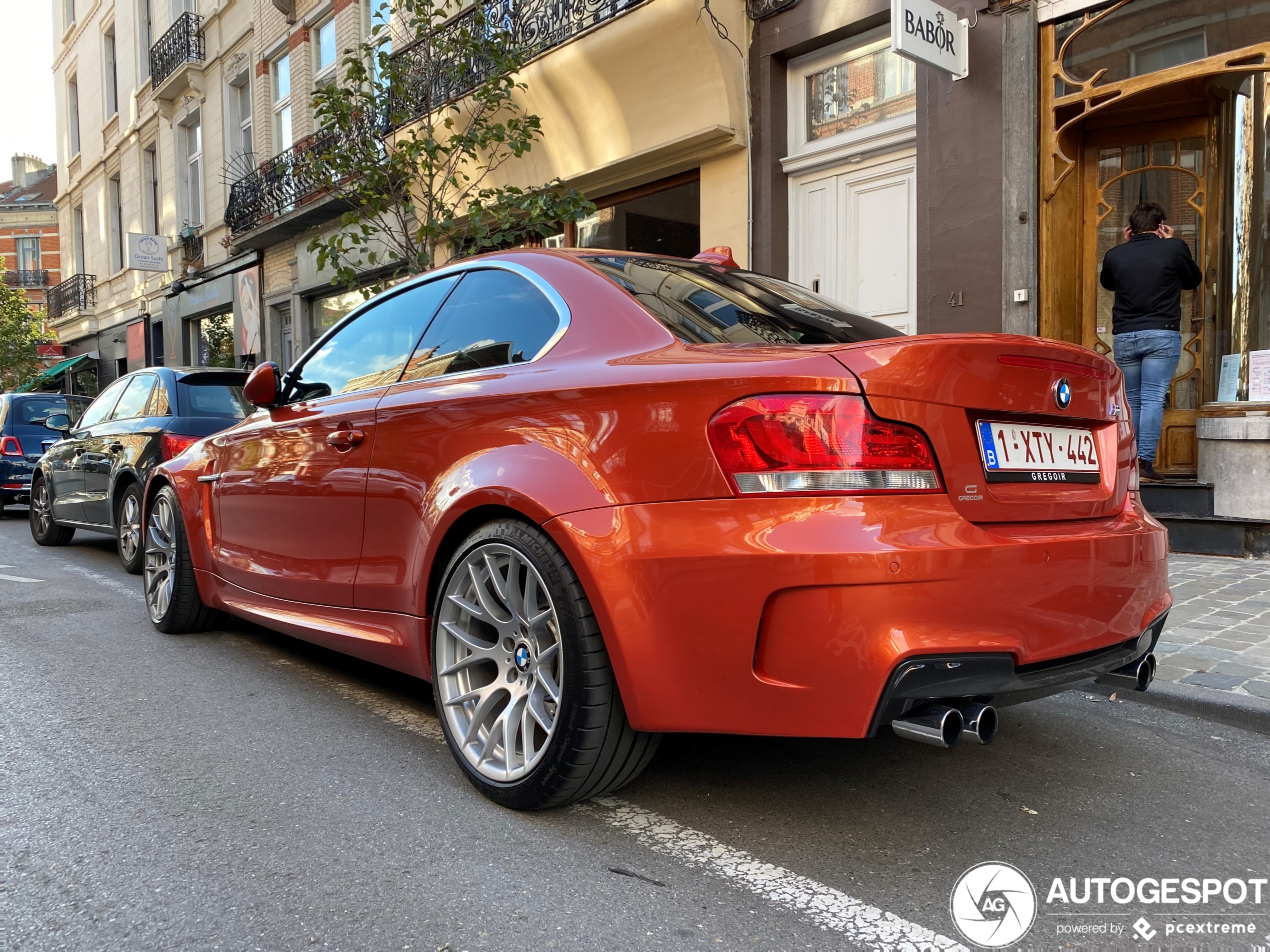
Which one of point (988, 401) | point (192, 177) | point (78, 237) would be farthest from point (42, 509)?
point (78, 237)

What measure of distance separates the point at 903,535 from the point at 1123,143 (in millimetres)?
6966

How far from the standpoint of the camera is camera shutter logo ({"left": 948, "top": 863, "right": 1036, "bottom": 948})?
200cm

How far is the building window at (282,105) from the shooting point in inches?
746

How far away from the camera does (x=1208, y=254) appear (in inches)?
289

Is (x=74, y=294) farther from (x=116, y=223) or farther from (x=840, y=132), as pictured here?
(x=840, y=132)

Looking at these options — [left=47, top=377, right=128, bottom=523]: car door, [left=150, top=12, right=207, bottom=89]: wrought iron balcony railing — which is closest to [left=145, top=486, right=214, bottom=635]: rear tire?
[left=47, top=377, right=128, bottom=523]: car door

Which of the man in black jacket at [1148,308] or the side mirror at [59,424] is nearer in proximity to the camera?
the man in black jacket at [1148,308]

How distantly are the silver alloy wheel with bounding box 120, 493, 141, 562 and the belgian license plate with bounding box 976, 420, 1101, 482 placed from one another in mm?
5940

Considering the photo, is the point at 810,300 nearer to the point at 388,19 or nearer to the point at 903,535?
the point at 903,535

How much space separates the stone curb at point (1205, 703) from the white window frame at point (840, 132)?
593 centimetres

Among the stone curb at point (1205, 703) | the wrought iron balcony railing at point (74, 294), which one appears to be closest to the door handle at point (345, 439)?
the stone curb at point (1205, 703)

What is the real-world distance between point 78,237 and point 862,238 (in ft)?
97.5

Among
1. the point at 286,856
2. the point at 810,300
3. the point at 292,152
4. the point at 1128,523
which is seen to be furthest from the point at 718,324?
the point at 292,152

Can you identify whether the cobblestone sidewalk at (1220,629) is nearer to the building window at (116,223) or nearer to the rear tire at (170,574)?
the rear tire at (170,574)
